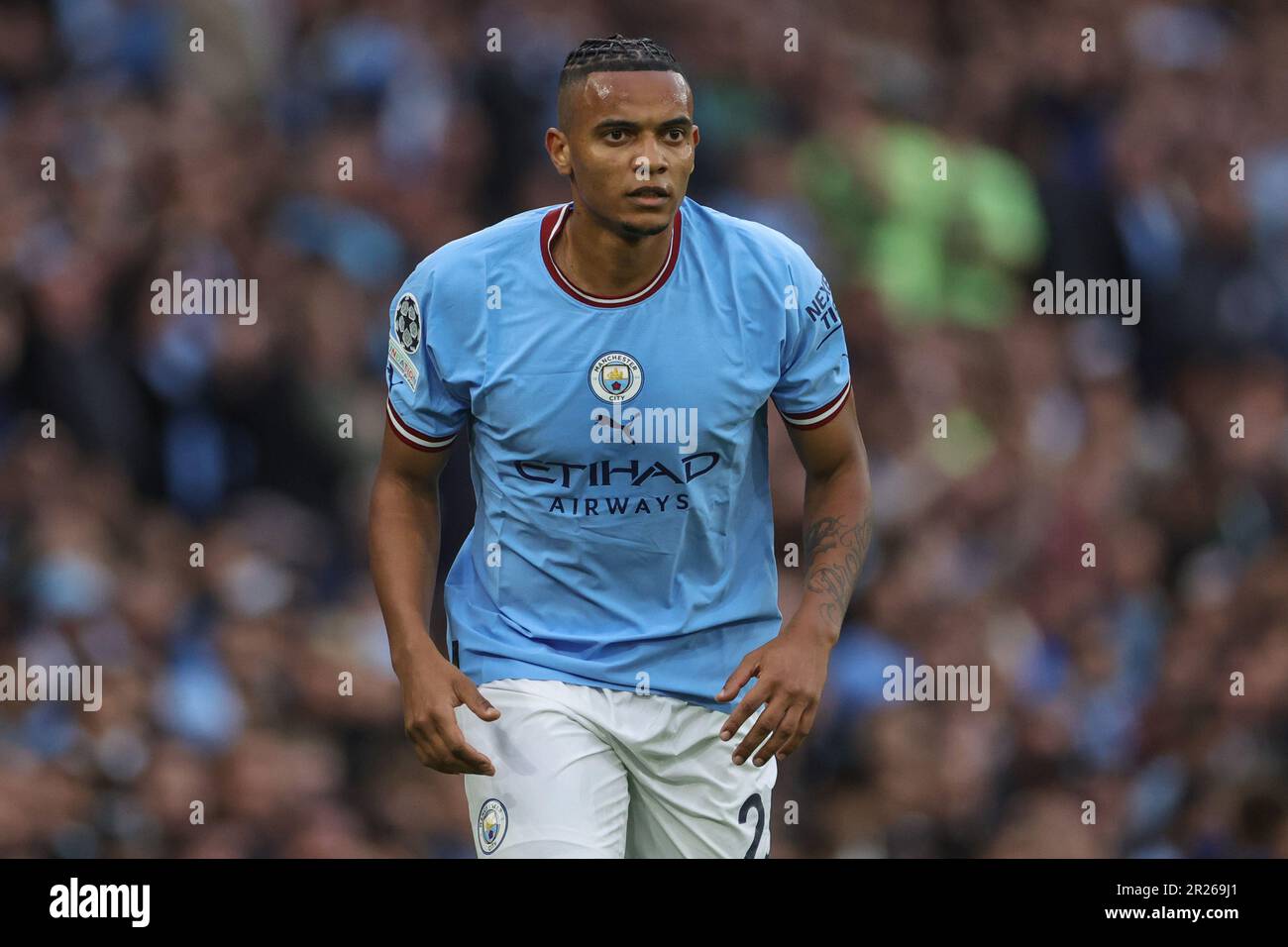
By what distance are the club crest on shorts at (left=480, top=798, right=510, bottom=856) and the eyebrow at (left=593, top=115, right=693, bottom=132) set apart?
50.1 inches

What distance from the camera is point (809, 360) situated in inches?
148

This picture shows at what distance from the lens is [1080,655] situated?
596 centimetres

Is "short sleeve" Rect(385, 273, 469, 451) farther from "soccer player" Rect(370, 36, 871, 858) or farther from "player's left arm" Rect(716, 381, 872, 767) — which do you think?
"player's left arm" Rect(716, 381, 872, 767)

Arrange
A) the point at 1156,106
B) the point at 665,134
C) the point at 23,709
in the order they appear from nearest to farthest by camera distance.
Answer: the point at 665,134
the point at 23,709
the point at 1156,106

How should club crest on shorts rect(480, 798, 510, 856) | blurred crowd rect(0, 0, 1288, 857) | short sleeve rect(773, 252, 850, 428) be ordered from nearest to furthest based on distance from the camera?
club crest on shorts rect(480, 798, 510, 856), short sleeve rect(773, 252, 850, 428), blurred crowd rect(0, 0, 1288, 857)

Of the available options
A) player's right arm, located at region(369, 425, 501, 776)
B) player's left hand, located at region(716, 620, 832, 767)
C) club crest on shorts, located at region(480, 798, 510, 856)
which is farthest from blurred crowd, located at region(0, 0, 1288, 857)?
player's left hand, located at region(716, 620, 832, 767)

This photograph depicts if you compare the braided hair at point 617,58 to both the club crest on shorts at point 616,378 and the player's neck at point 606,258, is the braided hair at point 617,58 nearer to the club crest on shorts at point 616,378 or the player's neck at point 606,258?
the player's neck at point 606,258

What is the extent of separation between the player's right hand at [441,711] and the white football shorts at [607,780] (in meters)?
0.09

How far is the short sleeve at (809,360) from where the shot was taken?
3744 mm

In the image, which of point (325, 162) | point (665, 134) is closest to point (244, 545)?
point (325, 162)

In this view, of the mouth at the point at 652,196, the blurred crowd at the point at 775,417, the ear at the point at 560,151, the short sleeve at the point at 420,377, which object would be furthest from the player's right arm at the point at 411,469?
the blurred crowd at the point at 775,417

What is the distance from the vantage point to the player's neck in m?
3.67

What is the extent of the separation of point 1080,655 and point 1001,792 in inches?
20.4

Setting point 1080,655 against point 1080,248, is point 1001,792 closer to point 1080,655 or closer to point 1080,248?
point 1080,655
